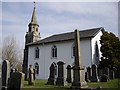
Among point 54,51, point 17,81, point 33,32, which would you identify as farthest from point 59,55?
point 17,81

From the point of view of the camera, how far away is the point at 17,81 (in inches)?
339

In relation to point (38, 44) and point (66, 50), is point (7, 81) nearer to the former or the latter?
point (66, 50)

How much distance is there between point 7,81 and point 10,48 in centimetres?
3479

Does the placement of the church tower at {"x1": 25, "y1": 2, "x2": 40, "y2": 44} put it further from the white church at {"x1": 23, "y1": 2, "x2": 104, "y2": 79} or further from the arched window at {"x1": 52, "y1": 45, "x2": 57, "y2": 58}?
the arched window at {"x1": 52, "y1": 45, "x2": 57, "y2": 58}

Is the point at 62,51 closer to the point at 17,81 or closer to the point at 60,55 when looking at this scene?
the point at 60,55

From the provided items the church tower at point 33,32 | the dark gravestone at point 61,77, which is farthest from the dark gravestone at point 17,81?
the church tower at point 33,32

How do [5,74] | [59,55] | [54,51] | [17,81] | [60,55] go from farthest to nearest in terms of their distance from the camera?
[54,51], [59,55], [60,55], [5,74], [17,81]

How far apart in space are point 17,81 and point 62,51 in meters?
25.5

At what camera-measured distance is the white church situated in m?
30.7

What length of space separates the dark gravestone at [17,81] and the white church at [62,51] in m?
22.1

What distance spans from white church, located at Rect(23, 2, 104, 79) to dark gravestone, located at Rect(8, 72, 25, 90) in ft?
72.4

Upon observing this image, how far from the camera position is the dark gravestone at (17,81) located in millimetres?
8440

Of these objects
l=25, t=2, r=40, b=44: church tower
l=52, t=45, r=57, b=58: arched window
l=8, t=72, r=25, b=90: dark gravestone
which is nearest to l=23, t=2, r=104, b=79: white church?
l=52, t=45, r=57, b=58: arched window

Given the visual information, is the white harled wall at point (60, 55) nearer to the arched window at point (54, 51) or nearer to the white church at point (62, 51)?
the white church at point (62, 51)
